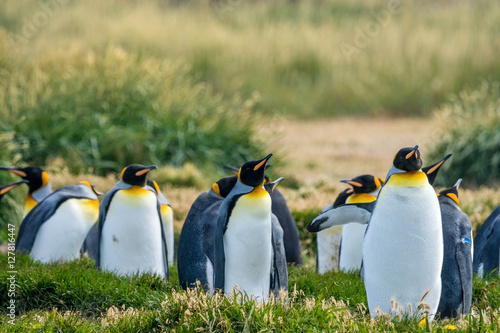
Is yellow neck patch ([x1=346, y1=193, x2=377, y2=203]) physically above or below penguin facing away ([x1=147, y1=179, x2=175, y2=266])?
above

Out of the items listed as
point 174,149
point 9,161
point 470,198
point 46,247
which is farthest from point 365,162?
point 46,247

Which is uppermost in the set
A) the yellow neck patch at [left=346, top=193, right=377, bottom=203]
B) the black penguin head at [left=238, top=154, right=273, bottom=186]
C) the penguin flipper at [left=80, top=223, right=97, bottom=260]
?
the black penguin head at [left=238, top=154, right=273, bottom=186]

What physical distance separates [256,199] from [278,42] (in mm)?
16664

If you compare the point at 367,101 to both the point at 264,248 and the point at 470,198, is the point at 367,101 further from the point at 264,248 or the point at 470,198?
the point at 264,248

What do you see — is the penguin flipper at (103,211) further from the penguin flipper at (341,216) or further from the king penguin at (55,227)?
the penguin flipper at (341,216)

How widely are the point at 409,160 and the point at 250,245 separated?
1042 millimetres

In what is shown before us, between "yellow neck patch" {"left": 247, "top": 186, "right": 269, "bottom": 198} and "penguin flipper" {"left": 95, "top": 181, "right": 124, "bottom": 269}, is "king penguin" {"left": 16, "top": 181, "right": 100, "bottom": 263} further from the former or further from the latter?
"yellow neck patch" {"left": 247, "top": 186, "right": 269, "bottom": 198}

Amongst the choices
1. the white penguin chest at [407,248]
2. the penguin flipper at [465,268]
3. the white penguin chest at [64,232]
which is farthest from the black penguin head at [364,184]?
the white penguin chest at [64,232]

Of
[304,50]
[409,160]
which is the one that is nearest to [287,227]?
[409,160]

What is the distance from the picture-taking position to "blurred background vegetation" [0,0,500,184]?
32.5ft

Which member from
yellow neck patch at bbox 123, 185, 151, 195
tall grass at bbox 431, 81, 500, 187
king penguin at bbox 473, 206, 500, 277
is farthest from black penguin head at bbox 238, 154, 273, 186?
tall grass at bbox 431, 81, 500, 187

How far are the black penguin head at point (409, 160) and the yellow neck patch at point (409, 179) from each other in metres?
0.05

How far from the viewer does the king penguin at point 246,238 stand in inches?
153

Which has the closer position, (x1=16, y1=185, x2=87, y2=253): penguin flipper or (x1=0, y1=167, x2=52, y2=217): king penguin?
(x1=16, y1=185, x2=87, y2=253): penguin flipper
